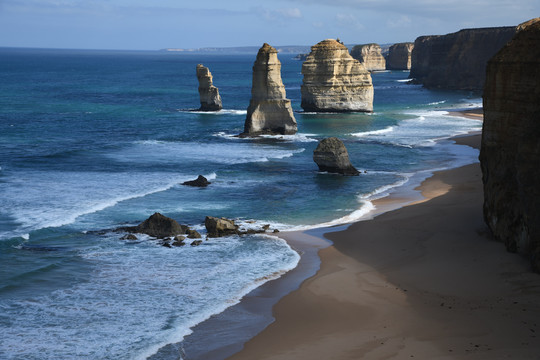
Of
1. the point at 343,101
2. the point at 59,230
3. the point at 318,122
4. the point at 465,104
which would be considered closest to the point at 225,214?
the point at 59,230

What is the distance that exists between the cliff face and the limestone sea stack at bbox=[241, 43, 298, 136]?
7289 centimetres

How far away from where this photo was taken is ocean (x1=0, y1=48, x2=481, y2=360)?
19094 millimetres

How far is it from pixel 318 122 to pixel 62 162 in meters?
32.9

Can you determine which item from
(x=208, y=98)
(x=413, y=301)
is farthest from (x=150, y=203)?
(x=208, y=98)

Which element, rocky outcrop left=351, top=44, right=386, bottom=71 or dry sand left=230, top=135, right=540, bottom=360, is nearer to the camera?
dry sand left=230, top=135, right=540, bottom=360

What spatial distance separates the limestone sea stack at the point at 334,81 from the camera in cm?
7675

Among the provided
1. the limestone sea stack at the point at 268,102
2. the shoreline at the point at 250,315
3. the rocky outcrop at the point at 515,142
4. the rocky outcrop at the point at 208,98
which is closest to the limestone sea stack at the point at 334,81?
the rocky outcrop at the point at 208,98

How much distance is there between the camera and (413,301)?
19453 millimetres

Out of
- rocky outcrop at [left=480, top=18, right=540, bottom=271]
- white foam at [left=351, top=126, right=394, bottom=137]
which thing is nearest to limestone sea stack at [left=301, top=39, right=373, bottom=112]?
white foam at [left=351, top=126, right=394, bottom=137]

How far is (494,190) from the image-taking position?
76.5 ft

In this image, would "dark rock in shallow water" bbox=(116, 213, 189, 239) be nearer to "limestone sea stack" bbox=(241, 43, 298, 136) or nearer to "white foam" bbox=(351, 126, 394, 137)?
"limestone sea stack" bbox=(241, 43, 298, 136)

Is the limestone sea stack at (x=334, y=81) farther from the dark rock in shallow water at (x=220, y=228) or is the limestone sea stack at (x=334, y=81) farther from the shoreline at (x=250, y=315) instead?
the dark rock in shallow water at (x=220, y=228)

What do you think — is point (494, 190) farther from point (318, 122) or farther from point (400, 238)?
point (318, 122)

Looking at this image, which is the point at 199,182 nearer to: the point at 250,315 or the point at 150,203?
the point at 150,203
